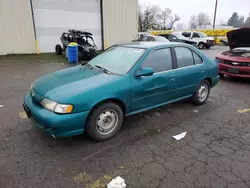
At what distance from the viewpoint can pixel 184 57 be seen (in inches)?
164

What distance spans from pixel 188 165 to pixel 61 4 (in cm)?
1539

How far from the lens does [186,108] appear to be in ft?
14.9

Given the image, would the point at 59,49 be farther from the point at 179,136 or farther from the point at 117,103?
the point at 179,136

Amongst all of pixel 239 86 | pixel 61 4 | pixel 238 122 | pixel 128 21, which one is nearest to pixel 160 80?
pixel 238 122

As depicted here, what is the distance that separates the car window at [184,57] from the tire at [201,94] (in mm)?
670

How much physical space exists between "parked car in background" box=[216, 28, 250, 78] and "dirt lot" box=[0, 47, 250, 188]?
3.21m

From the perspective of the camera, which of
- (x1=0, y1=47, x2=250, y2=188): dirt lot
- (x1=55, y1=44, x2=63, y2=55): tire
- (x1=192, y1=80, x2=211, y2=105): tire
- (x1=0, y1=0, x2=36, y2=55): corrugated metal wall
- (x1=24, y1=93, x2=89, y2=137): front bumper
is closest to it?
(x1=0, y1=47, x2=250, y2=188): dirt lot

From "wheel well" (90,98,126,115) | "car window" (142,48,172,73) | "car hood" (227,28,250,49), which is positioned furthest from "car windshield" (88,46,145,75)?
"car hood" (227,28,250,49)

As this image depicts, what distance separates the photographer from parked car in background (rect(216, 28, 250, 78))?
265 inches

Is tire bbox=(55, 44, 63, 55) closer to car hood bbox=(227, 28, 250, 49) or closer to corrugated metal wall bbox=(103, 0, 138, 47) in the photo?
corrugated metal wall bbox=(103, 0, 138, 47)

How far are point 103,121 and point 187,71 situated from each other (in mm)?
2131

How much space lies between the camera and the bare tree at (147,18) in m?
52.0

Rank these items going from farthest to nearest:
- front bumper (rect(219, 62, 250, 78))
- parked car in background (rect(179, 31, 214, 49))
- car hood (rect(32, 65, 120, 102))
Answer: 1. parked car in background (rect(179, 31, 214, 49))
2. front bumper (rect(219, 62, 250, 78))
3. car hood (rect(32, 65, 120, 102))

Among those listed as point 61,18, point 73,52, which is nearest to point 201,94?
point 73,52
